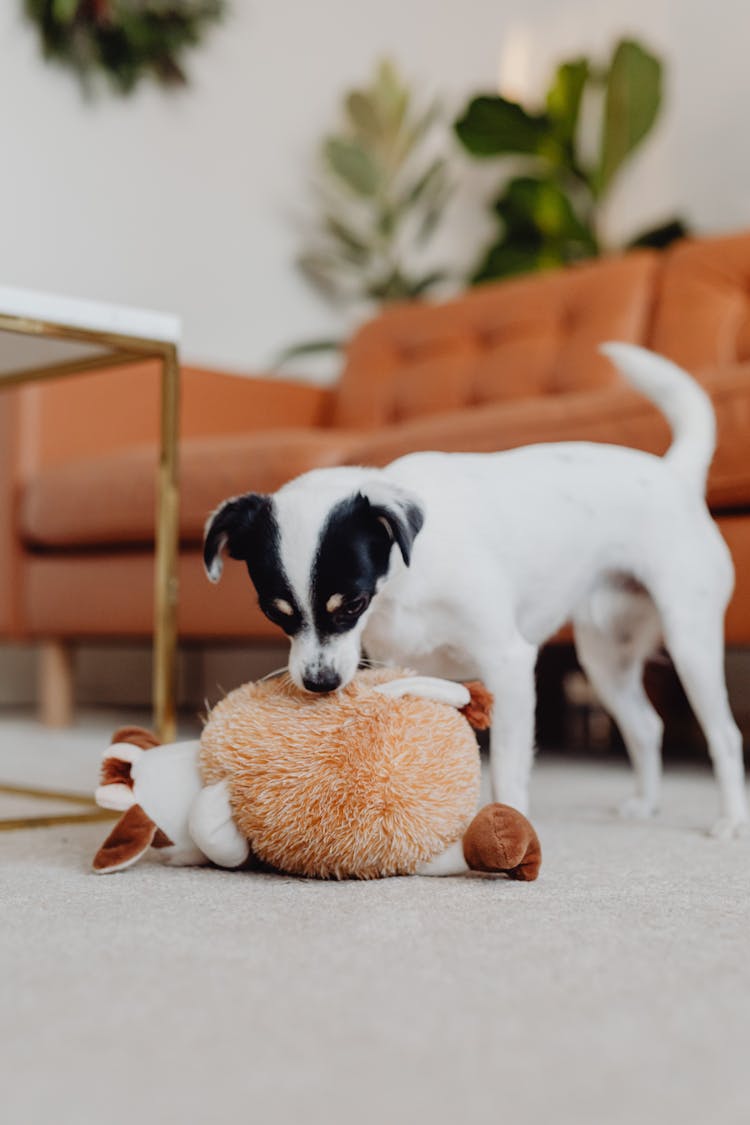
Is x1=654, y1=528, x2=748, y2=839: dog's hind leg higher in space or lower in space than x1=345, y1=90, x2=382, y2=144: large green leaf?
lower

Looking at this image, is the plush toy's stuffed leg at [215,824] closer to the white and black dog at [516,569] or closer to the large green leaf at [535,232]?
the white and black dog at [516,569]

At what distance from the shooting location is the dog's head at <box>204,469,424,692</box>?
3.56ft

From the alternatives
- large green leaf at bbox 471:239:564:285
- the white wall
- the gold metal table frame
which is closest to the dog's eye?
the gold metal table frame

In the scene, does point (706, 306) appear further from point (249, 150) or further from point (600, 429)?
point (249, 150)

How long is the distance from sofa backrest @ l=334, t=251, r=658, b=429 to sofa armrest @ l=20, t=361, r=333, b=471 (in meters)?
0.19

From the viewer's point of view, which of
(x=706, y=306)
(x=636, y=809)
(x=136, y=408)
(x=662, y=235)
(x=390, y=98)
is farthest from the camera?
(x=390, y=98)

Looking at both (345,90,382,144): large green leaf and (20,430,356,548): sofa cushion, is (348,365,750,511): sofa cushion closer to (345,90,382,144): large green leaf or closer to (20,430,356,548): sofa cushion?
(20,430,356,548): sofa cushion

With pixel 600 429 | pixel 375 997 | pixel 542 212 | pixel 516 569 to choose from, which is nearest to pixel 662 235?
pixel 542 212

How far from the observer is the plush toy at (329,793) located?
1.02m

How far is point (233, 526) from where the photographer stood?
1147 mm

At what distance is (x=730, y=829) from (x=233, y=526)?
0.67 meters

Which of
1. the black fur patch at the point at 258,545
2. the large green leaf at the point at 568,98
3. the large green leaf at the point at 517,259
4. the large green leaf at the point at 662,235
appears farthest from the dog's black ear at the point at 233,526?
the large green leaf at the point at 568,98

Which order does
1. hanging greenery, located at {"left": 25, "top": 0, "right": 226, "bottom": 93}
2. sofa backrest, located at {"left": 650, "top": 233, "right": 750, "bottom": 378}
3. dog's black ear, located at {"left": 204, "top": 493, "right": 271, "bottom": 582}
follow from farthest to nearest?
hanging greenery, located at {"left": 25, "top": 0, "right": 226, "bottom": 93}, sofa backrest, located at {"left": 650, "top": 233, "right": 750, "bottom": 378}, dog's black ear, located at {"left": 204, "top": 493, "right": 271, "bottom": 582}

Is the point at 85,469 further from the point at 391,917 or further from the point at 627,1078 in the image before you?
the point at 627,1078
